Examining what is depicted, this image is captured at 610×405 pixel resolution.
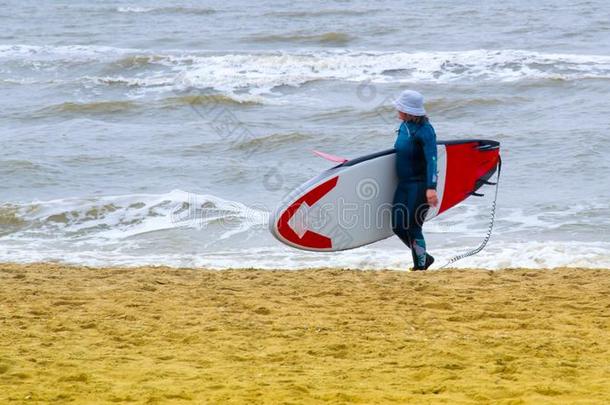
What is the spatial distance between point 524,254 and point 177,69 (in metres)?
14.3

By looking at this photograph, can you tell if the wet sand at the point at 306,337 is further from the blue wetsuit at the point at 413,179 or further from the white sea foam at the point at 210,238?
the white sea foam at the point at 210,238

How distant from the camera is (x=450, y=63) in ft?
71.3

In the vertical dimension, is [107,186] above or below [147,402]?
below

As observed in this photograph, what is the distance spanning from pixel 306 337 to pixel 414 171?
2180 millimetres

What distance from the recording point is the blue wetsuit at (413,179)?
23.9ft

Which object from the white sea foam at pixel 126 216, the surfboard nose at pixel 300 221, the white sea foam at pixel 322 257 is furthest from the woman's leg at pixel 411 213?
the white sea foam at pixel 126 216

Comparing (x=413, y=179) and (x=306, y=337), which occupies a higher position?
(x=413, y=179)

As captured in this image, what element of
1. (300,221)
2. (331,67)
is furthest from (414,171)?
(331,67)

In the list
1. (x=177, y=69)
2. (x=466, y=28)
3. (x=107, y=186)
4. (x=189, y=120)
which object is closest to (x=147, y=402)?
(x=107, y=186)

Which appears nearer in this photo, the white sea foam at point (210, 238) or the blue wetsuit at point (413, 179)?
the blue wetsuit at point (413, 179)

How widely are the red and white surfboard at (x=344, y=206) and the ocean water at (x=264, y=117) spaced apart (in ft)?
4.50

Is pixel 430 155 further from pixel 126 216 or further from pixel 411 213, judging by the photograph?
pixel 126 216

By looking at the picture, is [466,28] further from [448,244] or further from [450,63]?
[448,244]

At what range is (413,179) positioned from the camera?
24.6ft
